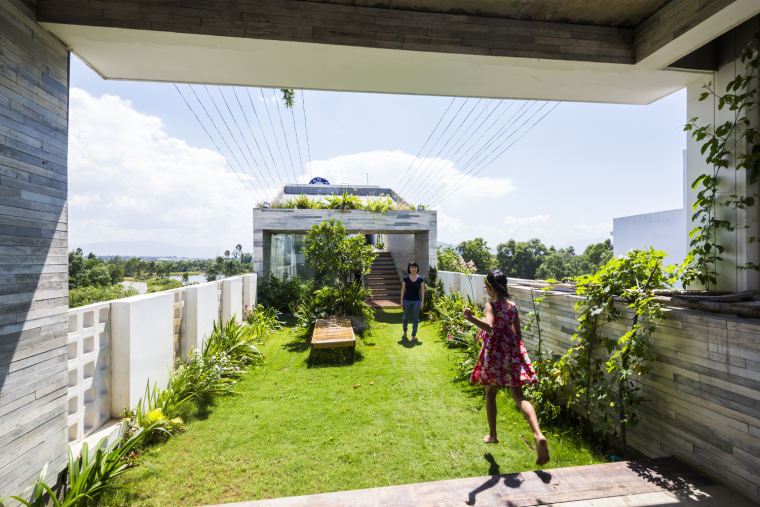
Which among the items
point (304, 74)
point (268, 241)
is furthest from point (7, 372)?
point (268, 241)

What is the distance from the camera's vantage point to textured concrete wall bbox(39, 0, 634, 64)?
2.26m

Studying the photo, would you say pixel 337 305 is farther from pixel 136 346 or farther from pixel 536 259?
pixel 536 259

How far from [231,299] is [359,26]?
203 inches

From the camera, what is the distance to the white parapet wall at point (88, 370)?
Answer: 2.41 meters

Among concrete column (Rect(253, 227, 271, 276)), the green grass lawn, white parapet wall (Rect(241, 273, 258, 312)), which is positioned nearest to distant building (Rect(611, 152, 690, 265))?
the green grass lawn

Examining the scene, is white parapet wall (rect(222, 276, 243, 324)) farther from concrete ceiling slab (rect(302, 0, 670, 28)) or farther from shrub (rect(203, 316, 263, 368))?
concrete ceiling slab (rect(302, 0, 670, 28))

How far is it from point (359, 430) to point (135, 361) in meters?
2.18

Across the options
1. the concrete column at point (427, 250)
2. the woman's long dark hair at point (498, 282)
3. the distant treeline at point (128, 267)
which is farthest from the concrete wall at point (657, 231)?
the distant treeline at point (128, 267)

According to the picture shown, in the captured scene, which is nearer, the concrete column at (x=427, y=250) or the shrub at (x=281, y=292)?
the shrub at (x=281, y=292)

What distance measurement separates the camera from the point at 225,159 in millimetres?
11664

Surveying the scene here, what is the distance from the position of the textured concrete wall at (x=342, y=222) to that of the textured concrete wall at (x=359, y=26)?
21.8ft

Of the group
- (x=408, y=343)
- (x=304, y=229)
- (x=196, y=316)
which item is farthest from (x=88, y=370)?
(x=304, y=229)

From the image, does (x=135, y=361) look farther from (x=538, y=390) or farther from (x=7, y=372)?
(x=538, y=390)

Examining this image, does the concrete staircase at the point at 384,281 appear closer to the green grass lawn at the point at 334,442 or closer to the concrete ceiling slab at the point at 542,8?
the green grass lawn at the point at 334,442
